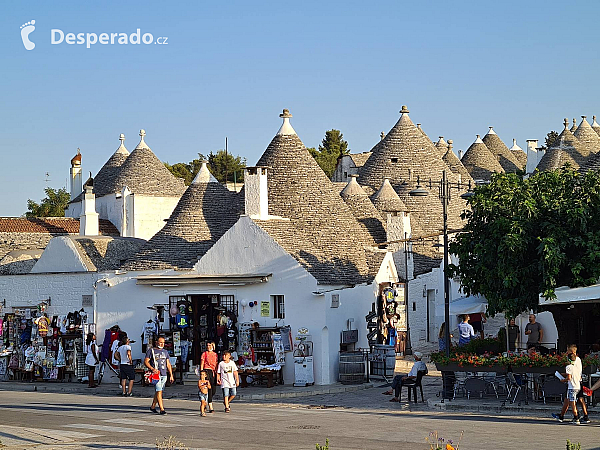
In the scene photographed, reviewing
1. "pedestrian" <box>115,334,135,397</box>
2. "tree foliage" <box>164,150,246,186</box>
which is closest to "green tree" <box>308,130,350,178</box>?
"tree foliage" <box>164,150,246,186</box>

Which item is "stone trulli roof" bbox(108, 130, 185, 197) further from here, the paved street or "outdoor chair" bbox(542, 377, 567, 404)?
"outdoor chair" bbox(542, 377, 567, 404)

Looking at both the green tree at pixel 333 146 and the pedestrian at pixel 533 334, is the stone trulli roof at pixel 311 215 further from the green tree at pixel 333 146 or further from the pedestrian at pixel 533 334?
the green tree at pixel 333 146

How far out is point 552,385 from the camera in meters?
17.9

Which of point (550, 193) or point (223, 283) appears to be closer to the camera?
point (550, 193)

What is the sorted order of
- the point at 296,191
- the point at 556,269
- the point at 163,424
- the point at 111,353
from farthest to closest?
the point at 296,191 → the point at 111,353 → the point at 556,269 → the point at 163,424

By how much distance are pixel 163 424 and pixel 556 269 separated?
28.9ft

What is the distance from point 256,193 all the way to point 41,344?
26.7 feet

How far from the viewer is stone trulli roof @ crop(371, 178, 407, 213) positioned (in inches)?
1449

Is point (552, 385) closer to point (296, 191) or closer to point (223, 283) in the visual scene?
point (223, 283)

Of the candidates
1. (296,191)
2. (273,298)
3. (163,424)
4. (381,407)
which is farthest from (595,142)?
(163,424)

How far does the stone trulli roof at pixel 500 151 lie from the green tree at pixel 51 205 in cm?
3962

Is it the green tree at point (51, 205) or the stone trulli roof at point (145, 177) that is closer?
the stone trulli roof at point (145, 177)

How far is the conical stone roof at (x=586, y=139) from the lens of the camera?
156 feet

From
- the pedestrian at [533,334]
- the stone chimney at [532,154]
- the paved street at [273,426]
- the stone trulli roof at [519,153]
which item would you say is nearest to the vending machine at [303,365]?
the paved street at [273,426]
